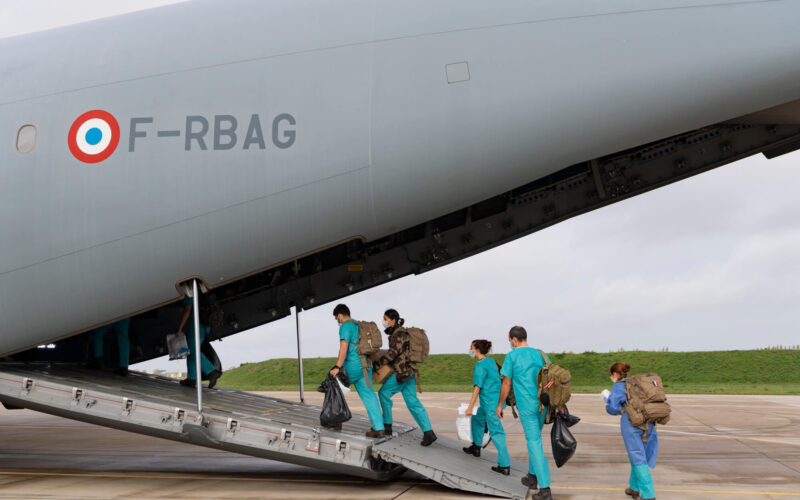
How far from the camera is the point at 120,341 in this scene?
37.6ft

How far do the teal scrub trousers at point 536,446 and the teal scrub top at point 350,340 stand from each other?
7.68 feet

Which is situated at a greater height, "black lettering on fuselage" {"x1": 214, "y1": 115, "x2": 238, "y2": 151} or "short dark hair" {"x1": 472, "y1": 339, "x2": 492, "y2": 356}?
"black lettering on fuselage" {"x1": 214, "y1": 115, "x2": 238, "y2": 151}

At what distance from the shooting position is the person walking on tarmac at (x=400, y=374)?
349 inches

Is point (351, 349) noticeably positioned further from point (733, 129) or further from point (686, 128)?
point (733, 129)

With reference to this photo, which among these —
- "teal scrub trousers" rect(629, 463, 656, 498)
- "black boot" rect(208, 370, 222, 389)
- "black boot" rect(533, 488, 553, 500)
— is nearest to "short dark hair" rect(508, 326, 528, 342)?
"black boot" rect(533, 488, 553, 500)

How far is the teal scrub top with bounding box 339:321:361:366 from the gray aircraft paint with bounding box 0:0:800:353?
1199 millimetres

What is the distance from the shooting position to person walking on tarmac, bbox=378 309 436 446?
888cm

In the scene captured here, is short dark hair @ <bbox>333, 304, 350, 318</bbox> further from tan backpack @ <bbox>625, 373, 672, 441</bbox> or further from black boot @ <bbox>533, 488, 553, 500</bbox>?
tan backpack @ <bbox>625, 373, 672, 441</bbox>

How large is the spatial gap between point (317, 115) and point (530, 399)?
4.40 meters

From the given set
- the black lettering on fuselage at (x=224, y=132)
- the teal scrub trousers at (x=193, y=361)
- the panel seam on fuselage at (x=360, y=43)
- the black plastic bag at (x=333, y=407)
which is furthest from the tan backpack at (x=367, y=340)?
the panel seam on fuselage at (x=360, y=43)

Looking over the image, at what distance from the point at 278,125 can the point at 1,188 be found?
3928 millimetres

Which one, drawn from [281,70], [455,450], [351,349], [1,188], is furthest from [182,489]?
[281,70]

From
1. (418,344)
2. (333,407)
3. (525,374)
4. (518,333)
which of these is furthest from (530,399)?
(333,407)

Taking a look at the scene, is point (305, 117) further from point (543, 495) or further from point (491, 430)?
point (543, 495)
